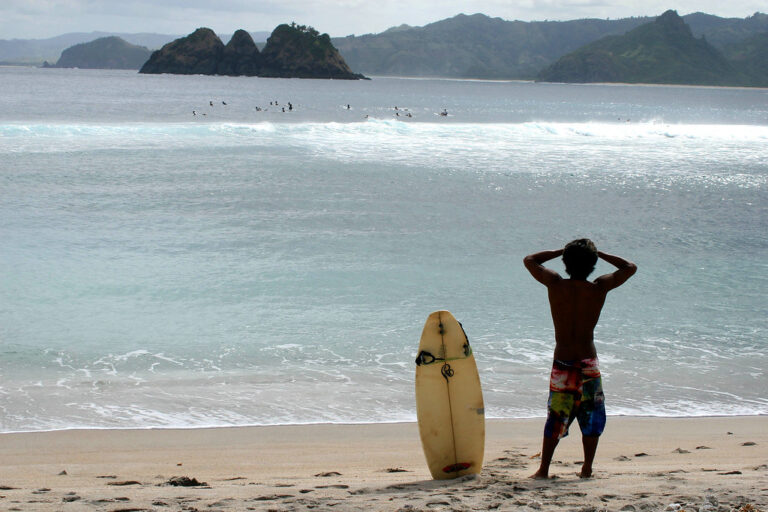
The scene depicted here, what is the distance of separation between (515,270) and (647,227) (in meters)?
5.58

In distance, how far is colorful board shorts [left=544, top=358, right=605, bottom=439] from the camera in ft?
13.6

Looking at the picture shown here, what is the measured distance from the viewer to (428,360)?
15.5ft

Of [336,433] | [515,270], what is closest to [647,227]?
[515,270]

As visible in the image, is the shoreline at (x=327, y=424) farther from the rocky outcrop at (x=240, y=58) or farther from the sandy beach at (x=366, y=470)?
the rocky outcrop at (x=240, y=58)

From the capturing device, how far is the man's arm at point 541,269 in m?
4.19

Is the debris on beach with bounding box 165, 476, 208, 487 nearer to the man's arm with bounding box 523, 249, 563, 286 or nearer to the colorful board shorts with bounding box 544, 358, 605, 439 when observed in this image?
the colorful board shorts with bounding box 544, 358, 605, 439

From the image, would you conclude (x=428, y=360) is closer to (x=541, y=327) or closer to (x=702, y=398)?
(x=702, y=398)

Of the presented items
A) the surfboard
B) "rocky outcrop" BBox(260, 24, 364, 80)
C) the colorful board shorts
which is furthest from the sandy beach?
"rocky outcrop" BBox(260, 24, 364, 80)

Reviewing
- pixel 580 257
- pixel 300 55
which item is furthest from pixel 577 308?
pixel 300 55

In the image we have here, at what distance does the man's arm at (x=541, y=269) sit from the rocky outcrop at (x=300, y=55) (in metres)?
164

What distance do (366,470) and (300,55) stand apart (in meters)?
166

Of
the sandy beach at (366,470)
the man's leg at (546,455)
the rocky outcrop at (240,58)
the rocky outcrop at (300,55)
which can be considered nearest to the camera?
the sandy beach at (366,470)

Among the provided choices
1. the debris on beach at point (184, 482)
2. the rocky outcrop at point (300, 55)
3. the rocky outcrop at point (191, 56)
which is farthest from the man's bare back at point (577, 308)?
the rocky outcrop at point (191, 56)

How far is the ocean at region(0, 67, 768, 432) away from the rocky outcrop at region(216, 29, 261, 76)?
476 feet
